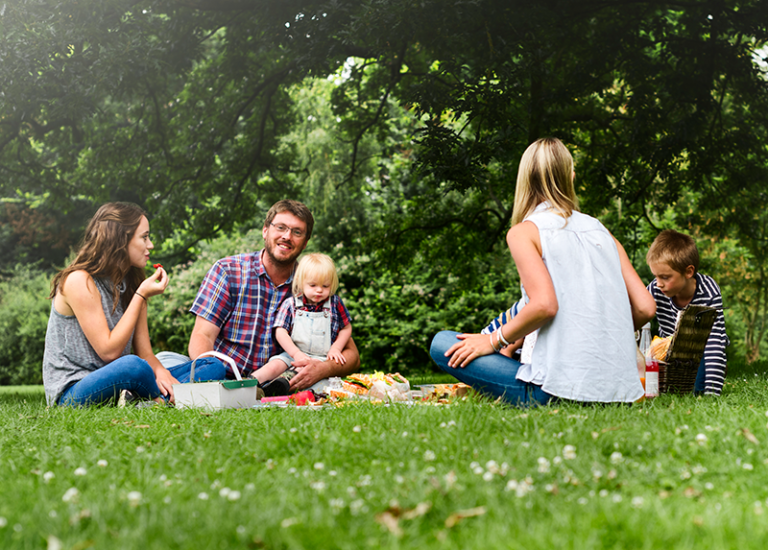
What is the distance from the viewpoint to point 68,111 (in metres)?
7.06

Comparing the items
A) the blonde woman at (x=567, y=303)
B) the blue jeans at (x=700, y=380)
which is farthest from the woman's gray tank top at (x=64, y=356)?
the blue jeans at (x=700, y=380)

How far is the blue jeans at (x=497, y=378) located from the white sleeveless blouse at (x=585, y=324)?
0.13 meters

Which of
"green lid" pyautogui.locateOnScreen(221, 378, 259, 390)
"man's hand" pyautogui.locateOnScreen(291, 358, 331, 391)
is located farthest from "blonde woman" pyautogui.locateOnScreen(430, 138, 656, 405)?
"man's hand" pyautogui.locateOnScreen(291, 358, 331, 391)

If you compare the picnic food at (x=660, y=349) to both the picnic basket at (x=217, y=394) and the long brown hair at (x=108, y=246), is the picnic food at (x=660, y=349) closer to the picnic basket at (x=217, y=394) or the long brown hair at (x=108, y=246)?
the picnic basket at (x=217, y=394)

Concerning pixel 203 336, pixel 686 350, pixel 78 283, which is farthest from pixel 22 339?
pixel 686 350

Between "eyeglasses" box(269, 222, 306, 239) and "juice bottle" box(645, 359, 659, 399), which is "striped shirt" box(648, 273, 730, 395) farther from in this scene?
"eyeglasses" box(269, 222, 306, 239)

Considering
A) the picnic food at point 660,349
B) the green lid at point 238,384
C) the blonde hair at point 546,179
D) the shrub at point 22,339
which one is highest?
the blonde hair at point 546,179

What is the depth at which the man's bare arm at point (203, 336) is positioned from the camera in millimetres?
5031

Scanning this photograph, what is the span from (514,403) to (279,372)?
2.19m

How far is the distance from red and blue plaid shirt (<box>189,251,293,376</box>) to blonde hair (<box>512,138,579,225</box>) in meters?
2.52

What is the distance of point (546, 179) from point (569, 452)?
167cm

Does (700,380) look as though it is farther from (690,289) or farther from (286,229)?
(286,229)

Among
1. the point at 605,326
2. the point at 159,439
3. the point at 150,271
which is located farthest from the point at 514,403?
the point at 150,271

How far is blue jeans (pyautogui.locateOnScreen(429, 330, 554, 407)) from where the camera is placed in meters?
3.44
